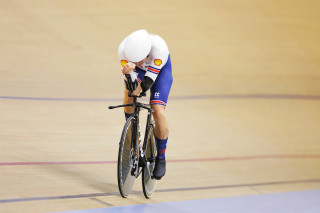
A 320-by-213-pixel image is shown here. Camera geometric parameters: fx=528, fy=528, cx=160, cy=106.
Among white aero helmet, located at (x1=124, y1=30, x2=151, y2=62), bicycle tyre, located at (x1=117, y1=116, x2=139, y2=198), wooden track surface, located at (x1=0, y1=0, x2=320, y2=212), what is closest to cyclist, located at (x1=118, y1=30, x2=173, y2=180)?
white aero helmet, located at (x1=124, y1=30, x2=151, y2=62)

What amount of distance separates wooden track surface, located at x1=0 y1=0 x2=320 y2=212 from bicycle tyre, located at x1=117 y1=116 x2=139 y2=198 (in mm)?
106

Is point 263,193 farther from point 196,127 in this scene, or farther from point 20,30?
point 20,30

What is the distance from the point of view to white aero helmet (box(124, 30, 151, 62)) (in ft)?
8.04

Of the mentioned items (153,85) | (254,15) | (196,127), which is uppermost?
(254,15)

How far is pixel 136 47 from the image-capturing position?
2.45 metres

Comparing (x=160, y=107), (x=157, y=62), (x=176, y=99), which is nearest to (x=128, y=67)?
(x=157, y=62)

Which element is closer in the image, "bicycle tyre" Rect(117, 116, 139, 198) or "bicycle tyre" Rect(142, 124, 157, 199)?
"bicycle tyre" Rect(117, 116, 139, 198)

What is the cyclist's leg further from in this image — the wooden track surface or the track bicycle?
the wooden track surface

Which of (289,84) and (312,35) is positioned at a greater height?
(312,35)

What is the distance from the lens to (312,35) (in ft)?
22.4

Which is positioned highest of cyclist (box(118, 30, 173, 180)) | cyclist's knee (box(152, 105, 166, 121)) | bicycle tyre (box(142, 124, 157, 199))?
cyclist (box(118, 30, 173, 180))

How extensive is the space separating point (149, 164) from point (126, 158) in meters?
0.25

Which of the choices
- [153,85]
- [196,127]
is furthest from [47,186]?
[196,127]

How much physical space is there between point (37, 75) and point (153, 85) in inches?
98.4
